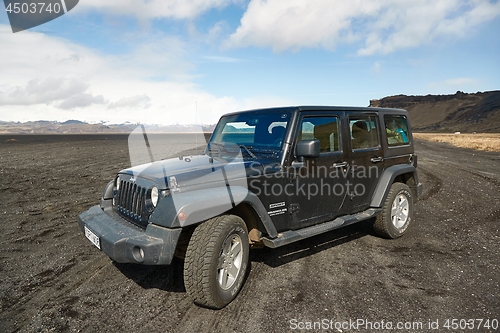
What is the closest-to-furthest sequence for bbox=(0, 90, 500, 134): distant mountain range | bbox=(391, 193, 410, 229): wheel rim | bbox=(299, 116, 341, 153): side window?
1. bbox=(299, 116, 341, 153): side window
2. bbox=(391, 193, 410, 229): wheel rim
3. bbox=(0, 90, 500, 134): distant mountain range

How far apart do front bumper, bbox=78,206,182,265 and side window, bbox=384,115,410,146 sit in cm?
391

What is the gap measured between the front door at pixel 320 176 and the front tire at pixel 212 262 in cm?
94

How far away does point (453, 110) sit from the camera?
128750 mm

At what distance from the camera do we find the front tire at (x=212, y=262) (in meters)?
3.05

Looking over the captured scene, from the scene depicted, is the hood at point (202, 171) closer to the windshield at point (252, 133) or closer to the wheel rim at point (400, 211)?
the windshield at point (252, 133)

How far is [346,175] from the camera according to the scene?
4562mm

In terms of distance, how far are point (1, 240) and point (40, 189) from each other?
4375 mm

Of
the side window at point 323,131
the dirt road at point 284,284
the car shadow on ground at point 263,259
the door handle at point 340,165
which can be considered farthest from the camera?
the door handle at point 340,165

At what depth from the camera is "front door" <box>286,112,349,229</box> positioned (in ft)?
13.1

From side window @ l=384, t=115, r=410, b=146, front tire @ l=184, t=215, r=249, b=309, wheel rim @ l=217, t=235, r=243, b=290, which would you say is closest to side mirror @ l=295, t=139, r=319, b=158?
front tire @ l=184, t=215, r=249, b=309

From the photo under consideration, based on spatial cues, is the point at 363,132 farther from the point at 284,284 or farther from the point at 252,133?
the point at 284,284

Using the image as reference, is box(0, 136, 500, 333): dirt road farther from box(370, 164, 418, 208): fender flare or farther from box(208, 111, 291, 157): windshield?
box(208, 111, 291, 157): windshield

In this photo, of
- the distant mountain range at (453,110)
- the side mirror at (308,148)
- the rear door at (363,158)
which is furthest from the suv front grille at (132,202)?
the distant mountain range at (453,110)

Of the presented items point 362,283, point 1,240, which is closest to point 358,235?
point 362,283
